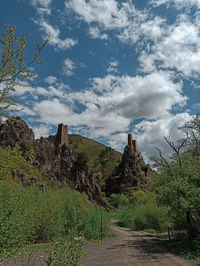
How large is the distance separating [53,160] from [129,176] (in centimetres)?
3770

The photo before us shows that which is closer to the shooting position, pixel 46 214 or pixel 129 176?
pixel 46 214

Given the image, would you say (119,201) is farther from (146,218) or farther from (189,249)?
(189,249)

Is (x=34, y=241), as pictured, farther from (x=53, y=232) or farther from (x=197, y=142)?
(x=197, y=142)

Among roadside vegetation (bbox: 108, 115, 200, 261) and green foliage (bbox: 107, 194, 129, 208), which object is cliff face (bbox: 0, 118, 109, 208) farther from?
roadside vegetation (bbox: 108, 115, 200, 261)

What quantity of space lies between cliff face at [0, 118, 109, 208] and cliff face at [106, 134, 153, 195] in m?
23.7

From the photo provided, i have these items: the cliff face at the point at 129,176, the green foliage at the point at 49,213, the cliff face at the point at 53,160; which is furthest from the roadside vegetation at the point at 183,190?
the cliff face at the point at 129,176

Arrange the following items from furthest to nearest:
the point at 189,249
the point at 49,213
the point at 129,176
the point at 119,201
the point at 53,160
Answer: the point at 129,176
the point at 119,201
the point at 53,160
the point at 49,213
the point at 189,249

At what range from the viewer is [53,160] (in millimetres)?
52312

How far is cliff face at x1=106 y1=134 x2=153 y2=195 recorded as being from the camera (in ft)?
254

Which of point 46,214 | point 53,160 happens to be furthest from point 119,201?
point 46,214

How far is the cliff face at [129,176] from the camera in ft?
254

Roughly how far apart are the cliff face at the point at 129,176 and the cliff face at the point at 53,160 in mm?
23742

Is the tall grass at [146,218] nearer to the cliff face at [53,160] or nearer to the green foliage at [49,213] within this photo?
the green foliage at [49,213]

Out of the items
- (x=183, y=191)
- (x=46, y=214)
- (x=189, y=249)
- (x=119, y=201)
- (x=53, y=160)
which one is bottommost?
(x=189, y=249)
